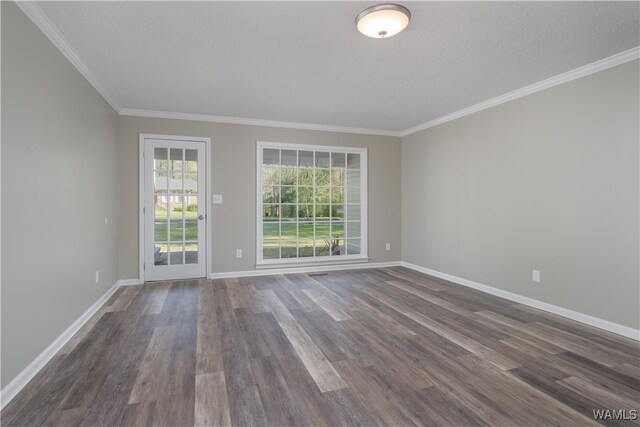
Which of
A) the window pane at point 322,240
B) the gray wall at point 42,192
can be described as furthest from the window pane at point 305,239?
the gray wall at point 42,192

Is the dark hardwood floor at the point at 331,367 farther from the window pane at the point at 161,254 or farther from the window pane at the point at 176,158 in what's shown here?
the window pane at the point at 176,158

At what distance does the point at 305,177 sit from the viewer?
17.5 feet

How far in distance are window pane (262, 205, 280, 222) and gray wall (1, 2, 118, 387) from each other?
7.46 ft

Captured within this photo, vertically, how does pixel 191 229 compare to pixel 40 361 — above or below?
above

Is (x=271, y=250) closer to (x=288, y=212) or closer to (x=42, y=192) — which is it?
(x=288, y=212)

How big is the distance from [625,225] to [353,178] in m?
3.65

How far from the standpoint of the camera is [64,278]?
2576 mm

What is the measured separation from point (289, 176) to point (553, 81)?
363 cm

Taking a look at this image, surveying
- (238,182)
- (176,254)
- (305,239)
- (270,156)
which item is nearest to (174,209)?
(176,254)

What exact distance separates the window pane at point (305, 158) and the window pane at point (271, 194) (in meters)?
0.61

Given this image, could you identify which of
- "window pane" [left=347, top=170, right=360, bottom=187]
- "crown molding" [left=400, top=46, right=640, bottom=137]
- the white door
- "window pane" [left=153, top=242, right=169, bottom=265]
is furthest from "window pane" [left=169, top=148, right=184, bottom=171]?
"crown molding" [left=400, top=46, right=640, bottom=137]

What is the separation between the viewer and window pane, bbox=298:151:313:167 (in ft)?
17.4

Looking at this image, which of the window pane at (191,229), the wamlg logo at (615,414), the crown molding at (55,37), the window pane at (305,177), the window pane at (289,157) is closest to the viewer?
the wamlg logo at (615,414)

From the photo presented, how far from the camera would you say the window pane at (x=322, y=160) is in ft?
17.7
